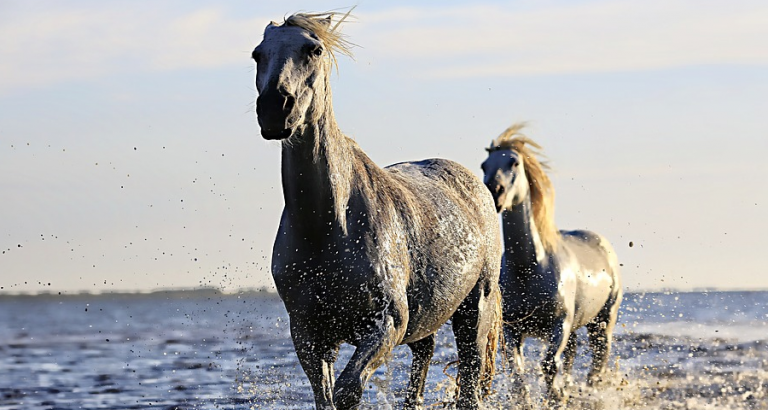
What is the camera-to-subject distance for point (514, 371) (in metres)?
9.22

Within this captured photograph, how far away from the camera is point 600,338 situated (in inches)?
454

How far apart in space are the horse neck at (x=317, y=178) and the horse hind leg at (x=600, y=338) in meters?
6.52

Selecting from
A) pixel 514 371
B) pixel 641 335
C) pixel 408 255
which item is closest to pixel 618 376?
pixel 514 371

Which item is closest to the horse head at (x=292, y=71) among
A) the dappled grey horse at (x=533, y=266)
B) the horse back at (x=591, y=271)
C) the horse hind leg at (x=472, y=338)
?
the horse hind leg at (x=472, y=338)

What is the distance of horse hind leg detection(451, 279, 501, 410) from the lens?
22.5ft

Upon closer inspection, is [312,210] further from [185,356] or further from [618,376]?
[185,356]

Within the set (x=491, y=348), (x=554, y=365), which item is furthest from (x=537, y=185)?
(x=491, y=348)

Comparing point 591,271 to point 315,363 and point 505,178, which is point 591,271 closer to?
point 505,178

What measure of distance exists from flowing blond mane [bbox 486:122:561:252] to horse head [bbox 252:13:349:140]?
16.6 ft

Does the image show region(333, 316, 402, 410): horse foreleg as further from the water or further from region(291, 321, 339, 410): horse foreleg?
the water

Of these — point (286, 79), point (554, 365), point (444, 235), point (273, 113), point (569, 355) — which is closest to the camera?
point (273, 113)

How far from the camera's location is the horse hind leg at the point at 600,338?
36.9 ft

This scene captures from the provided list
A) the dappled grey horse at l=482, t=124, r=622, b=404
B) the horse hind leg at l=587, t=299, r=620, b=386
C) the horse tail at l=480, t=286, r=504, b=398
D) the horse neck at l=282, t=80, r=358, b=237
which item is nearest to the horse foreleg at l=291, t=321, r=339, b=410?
the horse neck at l=282, t=80, r=358, b=237

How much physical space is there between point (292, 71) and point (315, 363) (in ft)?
5.19
